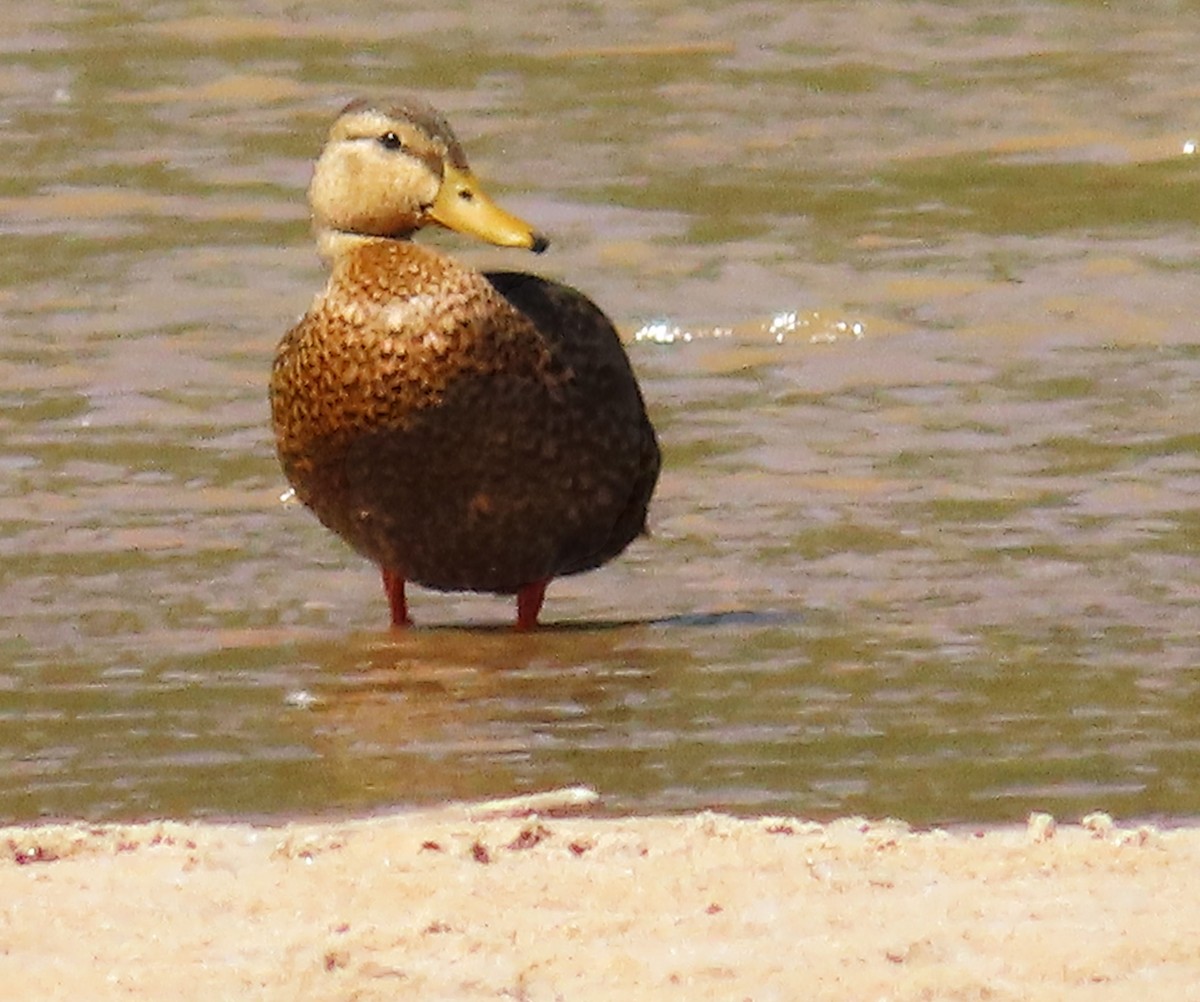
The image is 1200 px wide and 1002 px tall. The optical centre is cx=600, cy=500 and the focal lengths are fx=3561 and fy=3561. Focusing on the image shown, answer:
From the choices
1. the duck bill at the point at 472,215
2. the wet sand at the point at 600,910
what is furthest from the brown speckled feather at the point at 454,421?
the wet sand at the point at 600,910

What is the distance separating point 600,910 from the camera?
454 cm

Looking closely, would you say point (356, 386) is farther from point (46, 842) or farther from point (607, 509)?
point (46, 842)

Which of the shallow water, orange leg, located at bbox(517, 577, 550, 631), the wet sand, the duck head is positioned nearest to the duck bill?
the duck head

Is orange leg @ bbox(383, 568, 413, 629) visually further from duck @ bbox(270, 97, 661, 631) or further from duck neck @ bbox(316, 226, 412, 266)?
duck neck @ bbox(316, 226, 412, 266)

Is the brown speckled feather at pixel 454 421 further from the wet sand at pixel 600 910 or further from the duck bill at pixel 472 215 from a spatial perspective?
the wet sand at pixel 600 910

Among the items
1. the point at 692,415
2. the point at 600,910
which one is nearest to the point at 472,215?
the point at 692,415

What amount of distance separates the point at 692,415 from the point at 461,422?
2018 millimetres

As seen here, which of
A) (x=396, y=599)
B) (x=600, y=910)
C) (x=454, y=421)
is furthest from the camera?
(x=396, y=599)

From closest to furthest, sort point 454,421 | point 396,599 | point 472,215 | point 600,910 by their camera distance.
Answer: point 600,910
point 454,421
point 396,599
point 472,215

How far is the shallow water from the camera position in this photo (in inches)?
230

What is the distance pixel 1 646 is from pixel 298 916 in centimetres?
223

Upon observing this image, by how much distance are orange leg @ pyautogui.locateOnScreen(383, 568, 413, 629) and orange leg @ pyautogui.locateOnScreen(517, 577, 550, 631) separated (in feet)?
0.74

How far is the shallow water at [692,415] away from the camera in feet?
19.1

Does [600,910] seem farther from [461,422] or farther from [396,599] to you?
[396,599]
